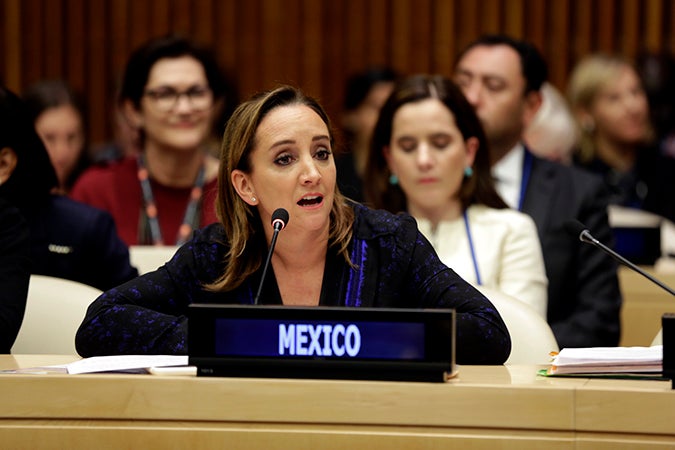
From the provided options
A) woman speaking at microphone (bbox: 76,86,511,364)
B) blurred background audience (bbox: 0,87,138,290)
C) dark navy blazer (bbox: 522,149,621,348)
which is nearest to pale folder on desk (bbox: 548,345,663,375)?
woman speaking at microphone (bbox: 76,86,511,364)

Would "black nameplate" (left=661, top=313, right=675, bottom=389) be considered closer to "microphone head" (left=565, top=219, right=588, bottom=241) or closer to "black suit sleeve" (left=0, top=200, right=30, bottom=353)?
"microphone head" (left=565, top=219, right=588, bottom=241)

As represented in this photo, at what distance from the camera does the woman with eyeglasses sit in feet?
14.1

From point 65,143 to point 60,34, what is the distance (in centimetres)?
154

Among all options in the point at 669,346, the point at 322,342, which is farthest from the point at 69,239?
the point at 669,346

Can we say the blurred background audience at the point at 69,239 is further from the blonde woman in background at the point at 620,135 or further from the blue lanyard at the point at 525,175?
the blonde woman in background at the point at 620,135

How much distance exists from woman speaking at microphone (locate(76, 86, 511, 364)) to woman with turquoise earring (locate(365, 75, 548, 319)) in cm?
81

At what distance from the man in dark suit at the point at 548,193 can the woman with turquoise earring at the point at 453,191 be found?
0.27 meters

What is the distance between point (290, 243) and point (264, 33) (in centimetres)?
394

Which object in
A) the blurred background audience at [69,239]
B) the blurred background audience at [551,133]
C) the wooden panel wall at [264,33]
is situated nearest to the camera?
the blurred background audience at [69,239]

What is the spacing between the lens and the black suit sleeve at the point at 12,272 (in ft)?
8.56

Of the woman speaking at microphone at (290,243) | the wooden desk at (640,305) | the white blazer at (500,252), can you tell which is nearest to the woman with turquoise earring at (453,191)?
the white blazer at (500,252)

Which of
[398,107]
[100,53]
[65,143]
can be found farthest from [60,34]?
[398,107]

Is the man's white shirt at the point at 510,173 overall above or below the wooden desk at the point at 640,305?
above

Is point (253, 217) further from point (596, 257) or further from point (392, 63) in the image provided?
point (392, 63)
